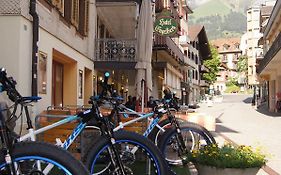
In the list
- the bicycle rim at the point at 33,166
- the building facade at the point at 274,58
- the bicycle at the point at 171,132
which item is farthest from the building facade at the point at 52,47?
the building facade at the point at 274,58

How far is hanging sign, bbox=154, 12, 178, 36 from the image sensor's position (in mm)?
18819

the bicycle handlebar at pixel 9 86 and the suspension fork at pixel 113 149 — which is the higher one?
the bicycle handlebar at pixel 9 86

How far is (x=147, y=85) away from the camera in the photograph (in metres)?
11.9

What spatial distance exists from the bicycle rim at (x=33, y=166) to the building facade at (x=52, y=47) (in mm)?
5662

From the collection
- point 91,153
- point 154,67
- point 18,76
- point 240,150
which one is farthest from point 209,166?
point 154,67

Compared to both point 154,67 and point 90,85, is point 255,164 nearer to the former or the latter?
point 90,85

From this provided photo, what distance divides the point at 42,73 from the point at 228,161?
228 inches

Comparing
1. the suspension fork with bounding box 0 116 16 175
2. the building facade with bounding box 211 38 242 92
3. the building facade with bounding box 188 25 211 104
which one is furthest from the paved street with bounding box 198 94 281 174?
the building facade with bounding box 211 38 242 92

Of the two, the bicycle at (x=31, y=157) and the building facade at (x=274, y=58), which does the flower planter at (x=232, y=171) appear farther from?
the building facade at (x=274, y=58)

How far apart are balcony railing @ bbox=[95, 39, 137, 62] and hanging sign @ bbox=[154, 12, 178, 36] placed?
9.29ft

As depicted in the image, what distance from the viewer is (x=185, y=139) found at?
20.1 feet

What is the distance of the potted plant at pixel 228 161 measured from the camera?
5141 millimetres

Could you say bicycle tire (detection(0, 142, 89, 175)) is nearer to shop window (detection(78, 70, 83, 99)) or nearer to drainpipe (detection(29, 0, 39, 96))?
drainpipe (detection(29, 0, 39, 96))

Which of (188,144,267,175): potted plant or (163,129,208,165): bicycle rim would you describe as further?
(163,129,208,165): bicycle rim
